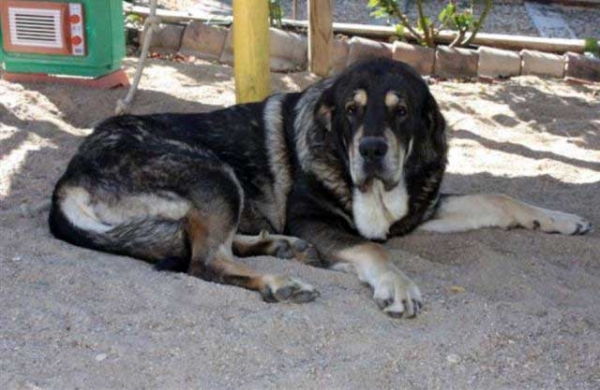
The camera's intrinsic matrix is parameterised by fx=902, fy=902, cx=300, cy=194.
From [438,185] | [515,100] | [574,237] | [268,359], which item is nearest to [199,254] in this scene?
[268,359]

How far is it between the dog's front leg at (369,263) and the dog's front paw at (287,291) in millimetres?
318

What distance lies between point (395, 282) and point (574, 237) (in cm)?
153

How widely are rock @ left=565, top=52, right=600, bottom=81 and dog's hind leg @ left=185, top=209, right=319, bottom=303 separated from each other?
5.55m

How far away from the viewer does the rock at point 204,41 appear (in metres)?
9.67

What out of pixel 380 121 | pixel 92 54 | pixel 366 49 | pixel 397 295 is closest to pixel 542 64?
pixel 366 49

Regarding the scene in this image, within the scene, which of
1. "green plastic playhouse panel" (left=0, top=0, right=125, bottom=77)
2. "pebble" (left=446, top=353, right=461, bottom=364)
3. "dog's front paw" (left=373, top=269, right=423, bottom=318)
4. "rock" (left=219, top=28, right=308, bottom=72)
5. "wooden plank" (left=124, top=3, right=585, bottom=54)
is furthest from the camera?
"wooden plank" (left=124, top=3, right=585, bottom=54)

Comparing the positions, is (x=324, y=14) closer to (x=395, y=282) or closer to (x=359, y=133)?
(x=359, y=133)

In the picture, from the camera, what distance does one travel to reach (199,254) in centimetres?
453

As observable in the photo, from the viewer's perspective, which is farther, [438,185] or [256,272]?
[438,185]

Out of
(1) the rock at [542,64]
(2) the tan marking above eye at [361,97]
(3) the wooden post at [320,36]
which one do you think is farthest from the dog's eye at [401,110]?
(1) the rock at [542,64]

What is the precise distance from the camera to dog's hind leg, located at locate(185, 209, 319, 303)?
165 inches

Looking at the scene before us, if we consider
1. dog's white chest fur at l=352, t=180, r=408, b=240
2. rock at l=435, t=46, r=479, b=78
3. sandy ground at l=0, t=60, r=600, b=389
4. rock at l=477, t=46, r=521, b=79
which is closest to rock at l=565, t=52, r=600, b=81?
rock at l=477, t=46, r=521, b=79

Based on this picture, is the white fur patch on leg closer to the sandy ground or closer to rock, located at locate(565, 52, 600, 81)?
the sandy ground

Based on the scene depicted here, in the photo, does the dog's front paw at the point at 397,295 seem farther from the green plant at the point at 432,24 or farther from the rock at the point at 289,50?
the green plant at the point at 432,24
